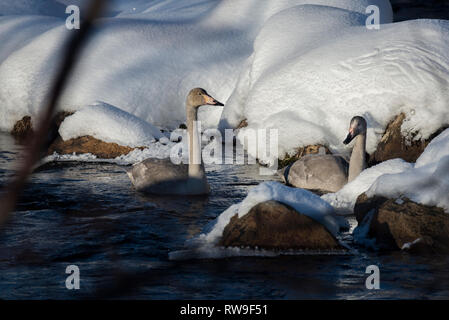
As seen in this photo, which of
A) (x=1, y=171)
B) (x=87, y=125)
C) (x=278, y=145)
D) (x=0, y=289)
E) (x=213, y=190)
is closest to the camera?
(x=0, y=289)

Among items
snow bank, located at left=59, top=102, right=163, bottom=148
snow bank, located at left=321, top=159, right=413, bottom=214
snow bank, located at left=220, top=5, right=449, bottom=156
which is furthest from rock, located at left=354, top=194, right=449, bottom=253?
snow bank, located at left=59, top=102, right=163, bottom=148

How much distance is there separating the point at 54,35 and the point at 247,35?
395cm

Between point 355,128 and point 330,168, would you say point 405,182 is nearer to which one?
point 355,128

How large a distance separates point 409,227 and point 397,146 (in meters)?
3.25

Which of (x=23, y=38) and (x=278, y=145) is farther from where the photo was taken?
(x=23, y=38)

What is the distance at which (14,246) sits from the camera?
5.49 metres

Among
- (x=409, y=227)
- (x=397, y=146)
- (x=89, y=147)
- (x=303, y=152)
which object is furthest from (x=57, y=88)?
(x=89, y=147)

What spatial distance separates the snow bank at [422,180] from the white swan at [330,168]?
1160 millimetres

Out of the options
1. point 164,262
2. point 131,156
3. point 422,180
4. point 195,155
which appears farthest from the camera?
point 131,156

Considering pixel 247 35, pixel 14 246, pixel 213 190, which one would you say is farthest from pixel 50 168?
pixel 247 35

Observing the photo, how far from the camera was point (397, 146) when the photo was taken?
27.7 feet

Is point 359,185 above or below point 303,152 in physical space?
below

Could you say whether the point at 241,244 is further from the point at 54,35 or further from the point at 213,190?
the point at 54,35

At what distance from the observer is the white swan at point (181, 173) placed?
7480 millimetres
